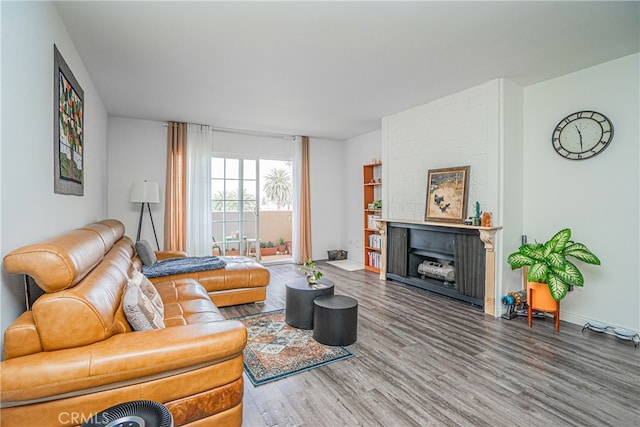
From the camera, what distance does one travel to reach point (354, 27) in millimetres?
2416

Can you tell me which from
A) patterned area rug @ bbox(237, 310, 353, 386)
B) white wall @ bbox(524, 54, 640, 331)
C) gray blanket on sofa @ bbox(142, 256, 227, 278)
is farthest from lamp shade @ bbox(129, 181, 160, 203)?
white wall @ bbox(524, 54, 640, 331)

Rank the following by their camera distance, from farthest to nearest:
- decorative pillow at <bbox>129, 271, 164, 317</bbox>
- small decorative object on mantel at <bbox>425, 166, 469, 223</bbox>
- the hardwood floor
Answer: small decorative object on mantel at <bbox>425, 166, 469, 223</bbox>
decorative pillow at <bbox>129, 271, 164, 317</bbox>
the hardwood floor

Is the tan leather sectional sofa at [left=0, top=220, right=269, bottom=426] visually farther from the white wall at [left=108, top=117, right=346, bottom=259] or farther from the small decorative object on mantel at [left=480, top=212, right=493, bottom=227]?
the white wall at [left=108, top=117, right=346, bottom=259]

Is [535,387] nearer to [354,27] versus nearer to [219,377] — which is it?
[219,377]

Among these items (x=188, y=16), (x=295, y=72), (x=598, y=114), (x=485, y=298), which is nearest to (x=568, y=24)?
(x=598, y=114)

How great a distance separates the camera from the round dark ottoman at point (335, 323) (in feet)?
8.75

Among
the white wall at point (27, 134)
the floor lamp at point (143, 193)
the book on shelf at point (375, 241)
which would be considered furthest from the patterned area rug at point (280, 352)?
the book on shelf at point (375, 241)

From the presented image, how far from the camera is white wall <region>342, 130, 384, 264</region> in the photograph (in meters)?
6.25

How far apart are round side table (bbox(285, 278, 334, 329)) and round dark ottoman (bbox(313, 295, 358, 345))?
0.24 m

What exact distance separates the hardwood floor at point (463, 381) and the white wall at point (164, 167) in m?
3.77

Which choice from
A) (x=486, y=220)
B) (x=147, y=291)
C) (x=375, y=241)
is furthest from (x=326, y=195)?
(x=147, y=291)

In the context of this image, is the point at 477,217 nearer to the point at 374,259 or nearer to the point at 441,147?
the point at 441,147

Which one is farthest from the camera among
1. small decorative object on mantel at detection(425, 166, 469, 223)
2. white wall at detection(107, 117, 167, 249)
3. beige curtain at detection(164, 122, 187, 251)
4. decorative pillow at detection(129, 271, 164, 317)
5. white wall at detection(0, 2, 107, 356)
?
beige curtain at detection(164, 122, 187, 251)

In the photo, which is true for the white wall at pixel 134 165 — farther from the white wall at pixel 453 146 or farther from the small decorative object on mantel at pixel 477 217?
the small decorative object on mantel at pixel 477 217
